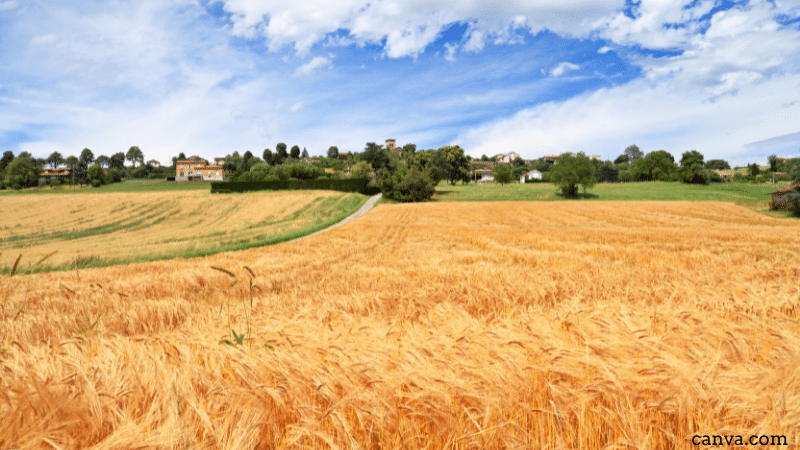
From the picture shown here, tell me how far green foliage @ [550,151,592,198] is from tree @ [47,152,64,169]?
240m

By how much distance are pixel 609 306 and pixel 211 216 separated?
2108 inches

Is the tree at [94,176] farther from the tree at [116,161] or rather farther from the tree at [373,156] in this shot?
the tree at [116,161]

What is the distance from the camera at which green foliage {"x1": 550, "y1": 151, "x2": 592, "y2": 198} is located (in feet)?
232

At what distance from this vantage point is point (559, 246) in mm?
12031

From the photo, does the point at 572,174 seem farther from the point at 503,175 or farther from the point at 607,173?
the point at 607,173

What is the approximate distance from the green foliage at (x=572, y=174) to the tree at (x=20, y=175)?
140 m

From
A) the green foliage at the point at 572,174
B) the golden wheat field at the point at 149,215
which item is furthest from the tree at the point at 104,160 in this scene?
the green foliage at the point at 572,174

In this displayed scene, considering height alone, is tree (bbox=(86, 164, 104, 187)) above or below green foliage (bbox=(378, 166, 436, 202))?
above

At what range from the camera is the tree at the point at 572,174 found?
232ft

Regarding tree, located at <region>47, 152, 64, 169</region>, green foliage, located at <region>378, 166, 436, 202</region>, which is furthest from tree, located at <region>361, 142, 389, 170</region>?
tree, located at <region>47, 152, 64, 169</region>

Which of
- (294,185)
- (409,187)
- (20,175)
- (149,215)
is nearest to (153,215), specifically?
(149,215)

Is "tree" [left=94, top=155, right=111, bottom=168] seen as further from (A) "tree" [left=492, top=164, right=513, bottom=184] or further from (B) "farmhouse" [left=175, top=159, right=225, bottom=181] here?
(A) "tree" [left=492, top=164, right=513, bottom=184]

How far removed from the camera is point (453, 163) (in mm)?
103062

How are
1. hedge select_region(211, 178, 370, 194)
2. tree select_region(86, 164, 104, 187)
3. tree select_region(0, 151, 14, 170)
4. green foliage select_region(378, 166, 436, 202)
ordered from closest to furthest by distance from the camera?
green foliage select_region(378, 166, 436, 202) → hedge select_region(211, 178, 370, 194) → tree select_region(86, 164, 104, 187) → tree select_region(0, 151, 14, 170)
